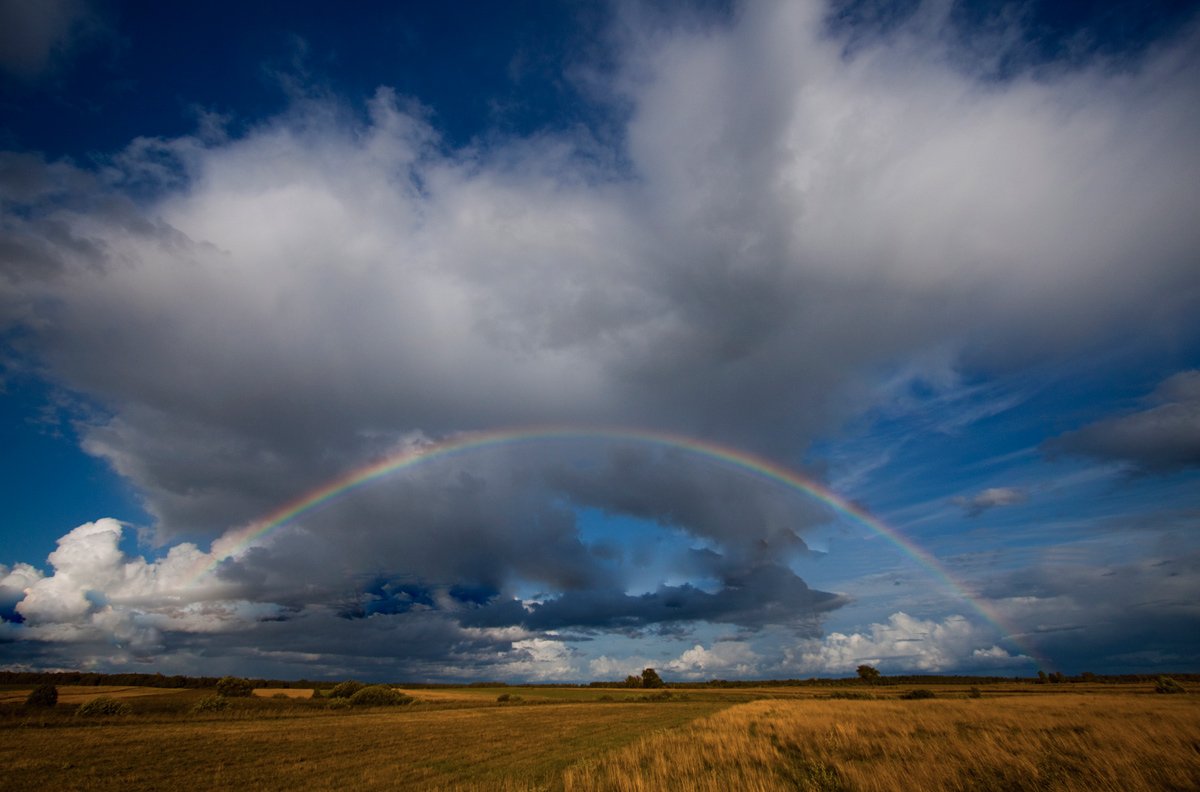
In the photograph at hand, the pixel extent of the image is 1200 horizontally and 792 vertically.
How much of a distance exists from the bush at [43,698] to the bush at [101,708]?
6.15 meters

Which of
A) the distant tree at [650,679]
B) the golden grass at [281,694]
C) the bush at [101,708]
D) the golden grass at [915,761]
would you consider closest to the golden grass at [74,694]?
the bush at [101,708]

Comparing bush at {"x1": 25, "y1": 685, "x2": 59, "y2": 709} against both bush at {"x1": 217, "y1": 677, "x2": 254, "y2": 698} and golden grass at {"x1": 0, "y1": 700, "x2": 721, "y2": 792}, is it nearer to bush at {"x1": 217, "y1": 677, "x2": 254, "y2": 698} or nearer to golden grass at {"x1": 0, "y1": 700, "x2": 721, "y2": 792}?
golden grass at {"x1": 0, "y1": 700, "x2": 721, "y2": 792}

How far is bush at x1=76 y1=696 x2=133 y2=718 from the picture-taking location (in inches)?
1587

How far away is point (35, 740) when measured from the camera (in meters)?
26.3

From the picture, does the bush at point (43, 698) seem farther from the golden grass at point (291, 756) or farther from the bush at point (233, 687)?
the bush at point (233, 687)

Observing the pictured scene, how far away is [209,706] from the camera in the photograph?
48750mm

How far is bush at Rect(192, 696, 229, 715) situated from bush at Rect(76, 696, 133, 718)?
539 cm

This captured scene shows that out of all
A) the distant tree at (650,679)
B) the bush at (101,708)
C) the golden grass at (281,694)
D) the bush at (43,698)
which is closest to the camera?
the bush at (101,708)

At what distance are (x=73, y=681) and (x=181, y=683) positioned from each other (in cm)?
2409

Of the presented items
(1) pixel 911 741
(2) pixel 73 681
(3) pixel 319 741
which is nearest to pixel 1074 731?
(1) pixel 911 741

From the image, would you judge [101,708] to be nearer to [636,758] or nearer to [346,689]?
[346,689]

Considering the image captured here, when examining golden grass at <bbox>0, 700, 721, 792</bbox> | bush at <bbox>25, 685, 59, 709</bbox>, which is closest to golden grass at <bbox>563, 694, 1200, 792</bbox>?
golden grass at <bbox>0, 700, 721, 792</bbox>

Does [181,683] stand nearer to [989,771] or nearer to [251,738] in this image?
[251,738]

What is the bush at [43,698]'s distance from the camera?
44325mm
